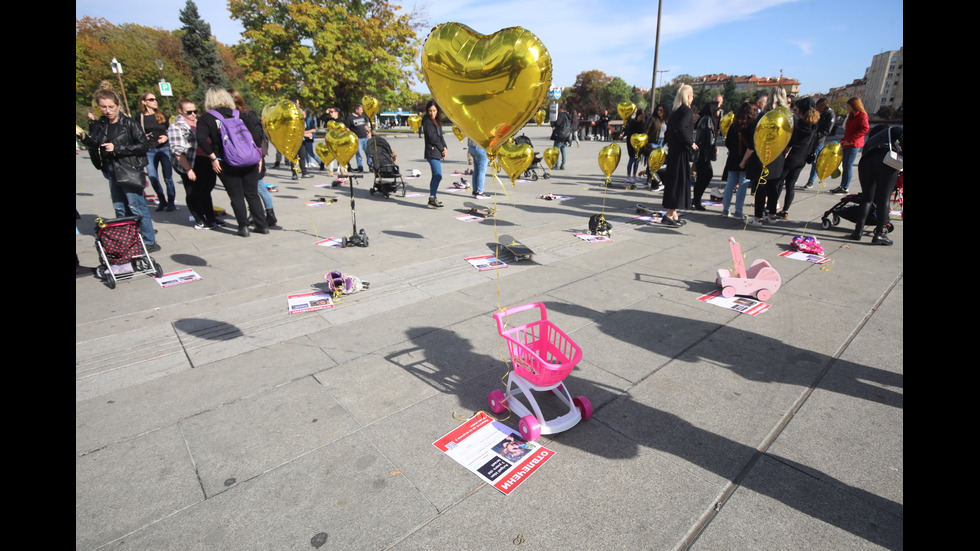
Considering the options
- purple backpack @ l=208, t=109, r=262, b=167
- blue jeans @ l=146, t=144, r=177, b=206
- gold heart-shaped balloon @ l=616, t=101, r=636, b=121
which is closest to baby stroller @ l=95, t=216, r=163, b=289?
Answer: purple backpack @ l=208, t=109, r=262, b=167

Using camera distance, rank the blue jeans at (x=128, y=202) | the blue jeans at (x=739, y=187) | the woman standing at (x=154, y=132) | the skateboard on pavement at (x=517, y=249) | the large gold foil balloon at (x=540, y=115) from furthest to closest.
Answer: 1. the blue jeans at (x=739, y=187)
2. the woman standing at (x=154, y=132)
3. the skateboard on pavement at (x=517, y=249)
4. the blue jeans at (x=128, y=202)
5. the large gold foil balloon at (x=540, y=115)

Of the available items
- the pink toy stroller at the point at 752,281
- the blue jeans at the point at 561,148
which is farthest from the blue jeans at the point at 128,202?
the blue jeans at the point at 561,148

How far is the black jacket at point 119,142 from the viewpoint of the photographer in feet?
17.5

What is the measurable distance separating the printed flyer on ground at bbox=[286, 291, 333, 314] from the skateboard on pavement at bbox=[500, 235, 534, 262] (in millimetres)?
2458

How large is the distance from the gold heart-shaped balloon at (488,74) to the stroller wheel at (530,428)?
1.77 m

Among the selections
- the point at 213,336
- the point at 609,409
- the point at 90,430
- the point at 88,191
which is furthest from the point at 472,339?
the point at 88,191

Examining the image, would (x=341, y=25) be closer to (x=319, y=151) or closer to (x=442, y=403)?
(x=319, y=151)

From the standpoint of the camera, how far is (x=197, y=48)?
52.5 meters

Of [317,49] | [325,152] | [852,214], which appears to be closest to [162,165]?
[325,152]

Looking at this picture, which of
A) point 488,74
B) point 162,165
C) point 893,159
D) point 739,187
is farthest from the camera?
point 162,165

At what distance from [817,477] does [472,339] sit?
8.02 ft

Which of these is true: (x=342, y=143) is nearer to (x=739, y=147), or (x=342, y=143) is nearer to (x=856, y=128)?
(x=739, y=147)

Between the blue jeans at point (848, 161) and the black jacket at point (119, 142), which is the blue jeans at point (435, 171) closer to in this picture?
the black jacket at point (119, 142)

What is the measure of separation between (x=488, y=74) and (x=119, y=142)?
543 cm
